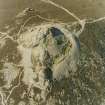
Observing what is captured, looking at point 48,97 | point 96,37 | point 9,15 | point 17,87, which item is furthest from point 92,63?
point 9,15

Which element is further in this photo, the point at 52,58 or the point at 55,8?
the point at 55,8

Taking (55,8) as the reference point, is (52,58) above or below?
below

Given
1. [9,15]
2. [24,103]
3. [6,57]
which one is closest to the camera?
[24,103]

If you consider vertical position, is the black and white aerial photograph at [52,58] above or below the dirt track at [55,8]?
below

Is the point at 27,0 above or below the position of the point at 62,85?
above

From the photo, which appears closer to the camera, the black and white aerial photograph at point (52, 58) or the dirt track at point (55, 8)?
the black and white aerial photograph at point (52, 58)

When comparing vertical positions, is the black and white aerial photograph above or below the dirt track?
below

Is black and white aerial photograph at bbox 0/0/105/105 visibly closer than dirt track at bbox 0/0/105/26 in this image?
Yes

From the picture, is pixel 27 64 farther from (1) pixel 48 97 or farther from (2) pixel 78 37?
(2) pixel 78 37
